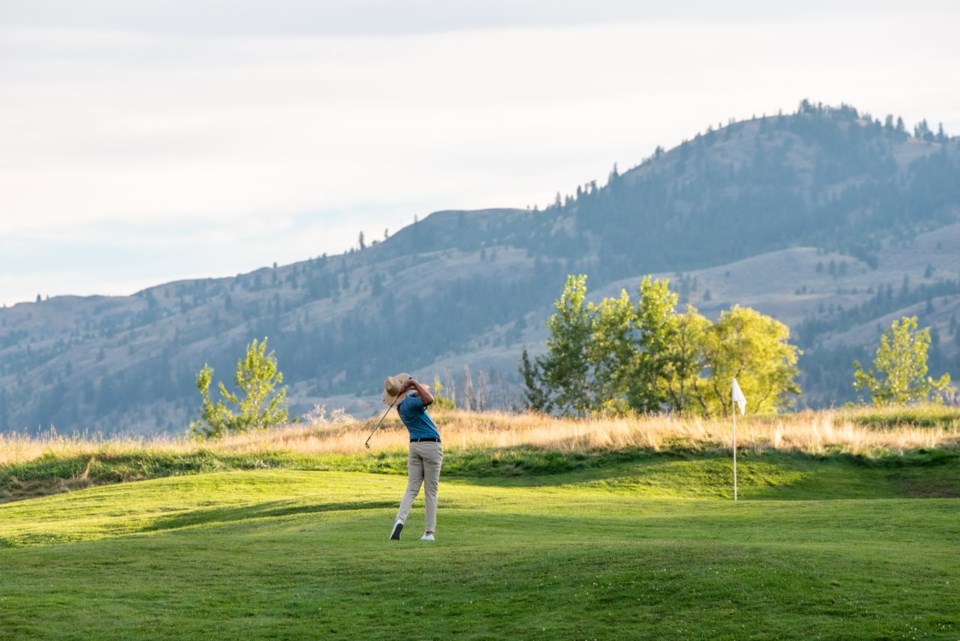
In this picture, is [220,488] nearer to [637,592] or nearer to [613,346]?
[637,592]

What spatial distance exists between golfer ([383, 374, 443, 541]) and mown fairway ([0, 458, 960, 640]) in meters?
0.46

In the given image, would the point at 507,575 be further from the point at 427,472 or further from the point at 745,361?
the point at 745,361

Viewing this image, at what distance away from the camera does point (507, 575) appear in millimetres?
16109

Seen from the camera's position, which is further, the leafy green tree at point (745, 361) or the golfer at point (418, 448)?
the leafy green tree at point (745, 361)

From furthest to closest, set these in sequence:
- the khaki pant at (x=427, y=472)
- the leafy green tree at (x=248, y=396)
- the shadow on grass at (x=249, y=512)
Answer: the leafy green tree at (x=248, y=396)
the shadow on grass at (x=249, y=512)
the khaki pant at (x=427, y=472)

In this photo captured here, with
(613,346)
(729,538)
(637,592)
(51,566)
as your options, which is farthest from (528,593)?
(613,346)

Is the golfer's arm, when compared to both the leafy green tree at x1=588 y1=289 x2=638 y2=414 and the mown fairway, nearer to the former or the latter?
the mown fairway

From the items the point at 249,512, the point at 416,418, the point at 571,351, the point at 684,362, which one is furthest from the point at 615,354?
the point at 416,418

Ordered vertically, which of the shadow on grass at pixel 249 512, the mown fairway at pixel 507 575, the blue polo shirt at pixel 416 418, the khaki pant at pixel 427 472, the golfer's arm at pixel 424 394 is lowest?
the shadow on grass at pixel 249 512

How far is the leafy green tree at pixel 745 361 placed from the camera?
84.2 meters

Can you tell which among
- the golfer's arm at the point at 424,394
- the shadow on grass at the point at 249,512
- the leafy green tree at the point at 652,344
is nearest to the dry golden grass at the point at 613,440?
the shadow on grass at the point at 249,512

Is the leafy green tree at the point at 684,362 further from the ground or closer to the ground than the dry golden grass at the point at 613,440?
further from the ground

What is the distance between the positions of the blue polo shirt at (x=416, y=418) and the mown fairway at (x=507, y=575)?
1612mm

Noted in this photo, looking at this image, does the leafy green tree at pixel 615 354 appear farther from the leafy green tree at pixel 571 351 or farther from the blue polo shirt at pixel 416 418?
the blue polo shirt at pixel 416 418
